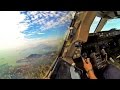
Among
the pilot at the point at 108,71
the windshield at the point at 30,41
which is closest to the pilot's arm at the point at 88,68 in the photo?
the pilot at the point at 108,71

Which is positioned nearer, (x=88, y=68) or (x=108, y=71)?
(x=88, y=68)

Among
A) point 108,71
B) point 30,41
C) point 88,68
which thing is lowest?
point 108,71

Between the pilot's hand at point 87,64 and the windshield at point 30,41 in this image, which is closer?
the windshield at point 30,41

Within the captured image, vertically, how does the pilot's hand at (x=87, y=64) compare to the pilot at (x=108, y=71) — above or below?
above

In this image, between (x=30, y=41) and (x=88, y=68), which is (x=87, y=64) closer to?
(x=88, y=68)

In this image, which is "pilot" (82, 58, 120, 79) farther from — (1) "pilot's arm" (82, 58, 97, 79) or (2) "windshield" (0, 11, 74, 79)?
(2) "windshield" (0, 11, 74, 79)

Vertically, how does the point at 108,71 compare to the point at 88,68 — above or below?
below

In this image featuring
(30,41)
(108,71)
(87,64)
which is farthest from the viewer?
(108,71)

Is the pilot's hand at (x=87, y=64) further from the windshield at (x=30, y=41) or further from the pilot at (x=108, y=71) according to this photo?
the windshield at (x=30, y=41)

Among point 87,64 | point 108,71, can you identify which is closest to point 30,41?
point 87,64

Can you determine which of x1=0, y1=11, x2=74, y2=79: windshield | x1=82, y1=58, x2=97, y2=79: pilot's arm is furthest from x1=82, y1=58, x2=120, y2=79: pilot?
x1=0, y1=11, x2=74, y2=79: windshield
